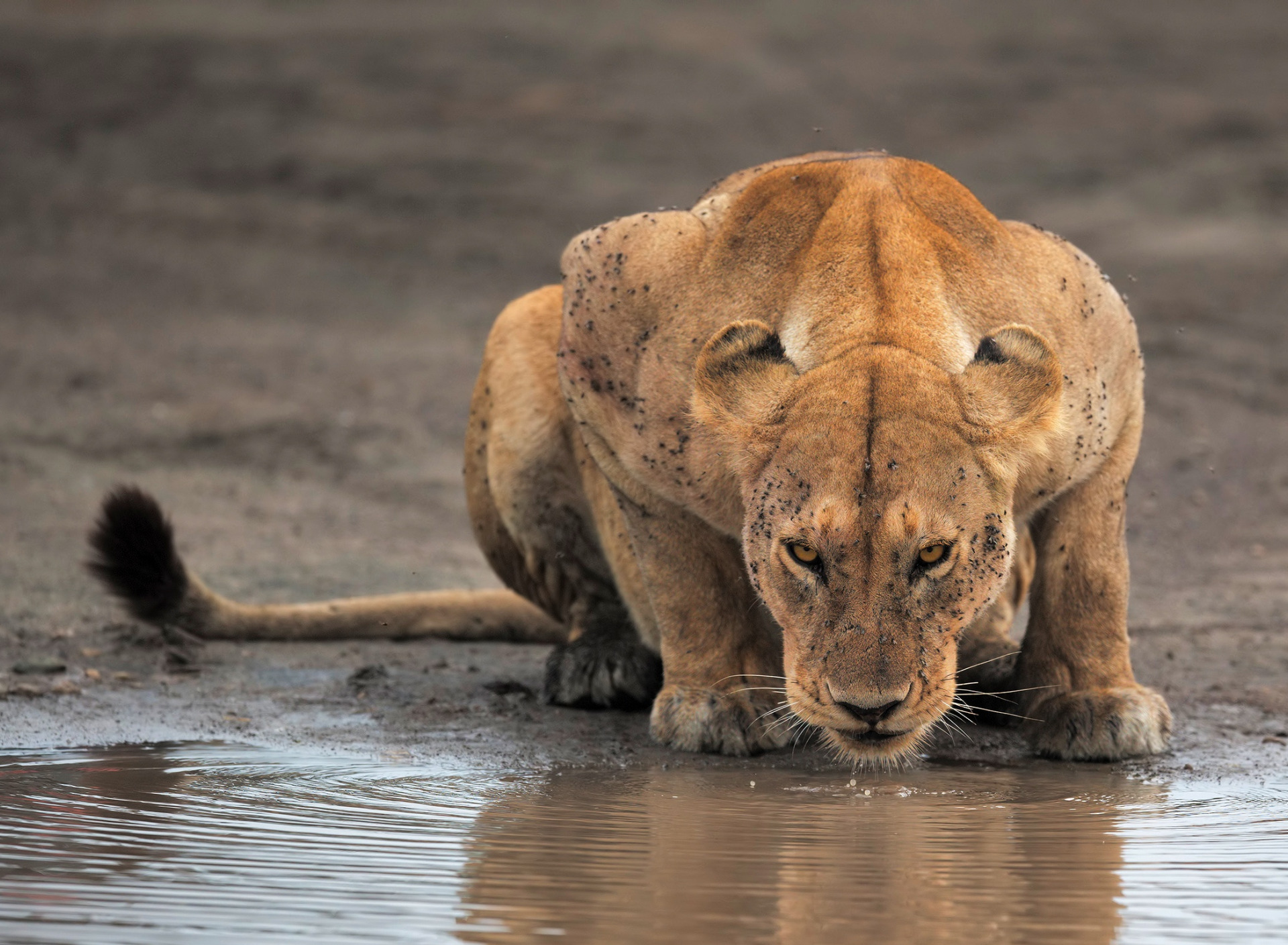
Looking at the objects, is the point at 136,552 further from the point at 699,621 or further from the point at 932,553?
the point at 932,553

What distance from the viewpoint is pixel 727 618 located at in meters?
5.26

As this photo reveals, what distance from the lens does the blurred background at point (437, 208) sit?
914cm

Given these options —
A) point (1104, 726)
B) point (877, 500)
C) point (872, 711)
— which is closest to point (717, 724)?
point (872, 711)

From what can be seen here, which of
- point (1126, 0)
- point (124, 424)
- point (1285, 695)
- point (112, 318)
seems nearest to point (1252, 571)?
point (1285, 695)

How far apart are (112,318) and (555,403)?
7.79 meters

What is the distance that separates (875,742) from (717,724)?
0.82 meters

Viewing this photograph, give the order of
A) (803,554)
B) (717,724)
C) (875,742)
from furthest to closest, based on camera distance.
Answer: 1. (717,724)
2. (875,742)
3. (803,554)

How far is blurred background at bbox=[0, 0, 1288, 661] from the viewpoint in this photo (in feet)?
30.0

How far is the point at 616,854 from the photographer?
3680 mm

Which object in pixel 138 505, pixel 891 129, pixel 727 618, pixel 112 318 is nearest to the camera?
pixel 727 618

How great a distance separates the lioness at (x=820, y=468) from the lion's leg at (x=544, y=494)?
0.04 ft

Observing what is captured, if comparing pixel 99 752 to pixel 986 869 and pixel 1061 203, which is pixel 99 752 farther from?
pixel 1061 203

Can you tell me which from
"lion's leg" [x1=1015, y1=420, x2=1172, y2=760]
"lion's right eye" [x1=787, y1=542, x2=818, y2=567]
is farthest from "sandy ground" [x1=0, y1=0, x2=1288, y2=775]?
"lion's right eye" [x1=787, y1=542, x2=818, y2=567]

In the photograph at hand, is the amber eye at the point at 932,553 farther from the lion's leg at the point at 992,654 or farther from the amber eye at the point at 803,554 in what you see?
the lion's leg at the point at 992,654
